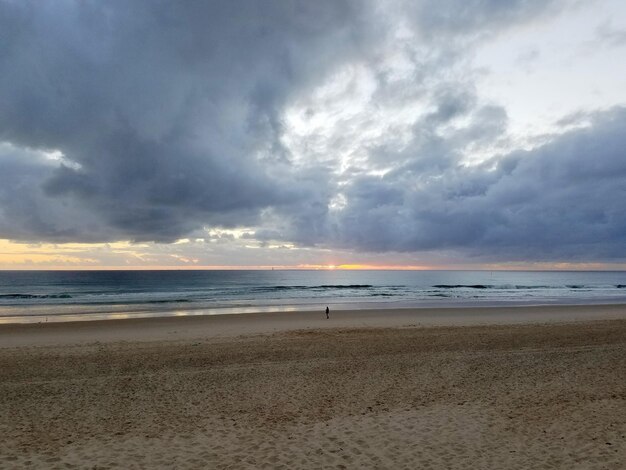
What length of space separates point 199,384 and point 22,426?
4431 mm

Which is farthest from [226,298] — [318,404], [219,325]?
[318,404]

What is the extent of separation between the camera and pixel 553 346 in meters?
18.0

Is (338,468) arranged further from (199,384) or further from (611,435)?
(199,384)

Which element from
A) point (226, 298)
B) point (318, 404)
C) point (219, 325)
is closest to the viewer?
point (318, 404)

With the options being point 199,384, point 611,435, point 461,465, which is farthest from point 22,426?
point 611,435

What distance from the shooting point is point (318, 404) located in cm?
1057

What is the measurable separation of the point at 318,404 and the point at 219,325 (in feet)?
60.6

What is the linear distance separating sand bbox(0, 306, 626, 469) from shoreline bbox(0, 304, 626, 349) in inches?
125

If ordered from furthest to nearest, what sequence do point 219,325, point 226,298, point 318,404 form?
1. point 226,298
2. point 219,325
3. point 318,404

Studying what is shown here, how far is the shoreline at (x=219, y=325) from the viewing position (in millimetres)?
22469

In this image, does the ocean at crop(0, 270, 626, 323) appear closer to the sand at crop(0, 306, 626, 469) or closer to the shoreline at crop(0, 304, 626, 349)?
the shoreline at crop(0, 304, 626, 349)

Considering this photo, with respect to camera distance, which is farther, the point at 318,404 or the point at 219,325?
the point at 219,325

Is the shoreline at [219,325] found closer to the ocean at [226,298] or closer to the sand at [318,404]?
the sand at [318,404]

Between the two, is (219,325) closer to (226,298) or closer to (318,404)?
(318,404)
